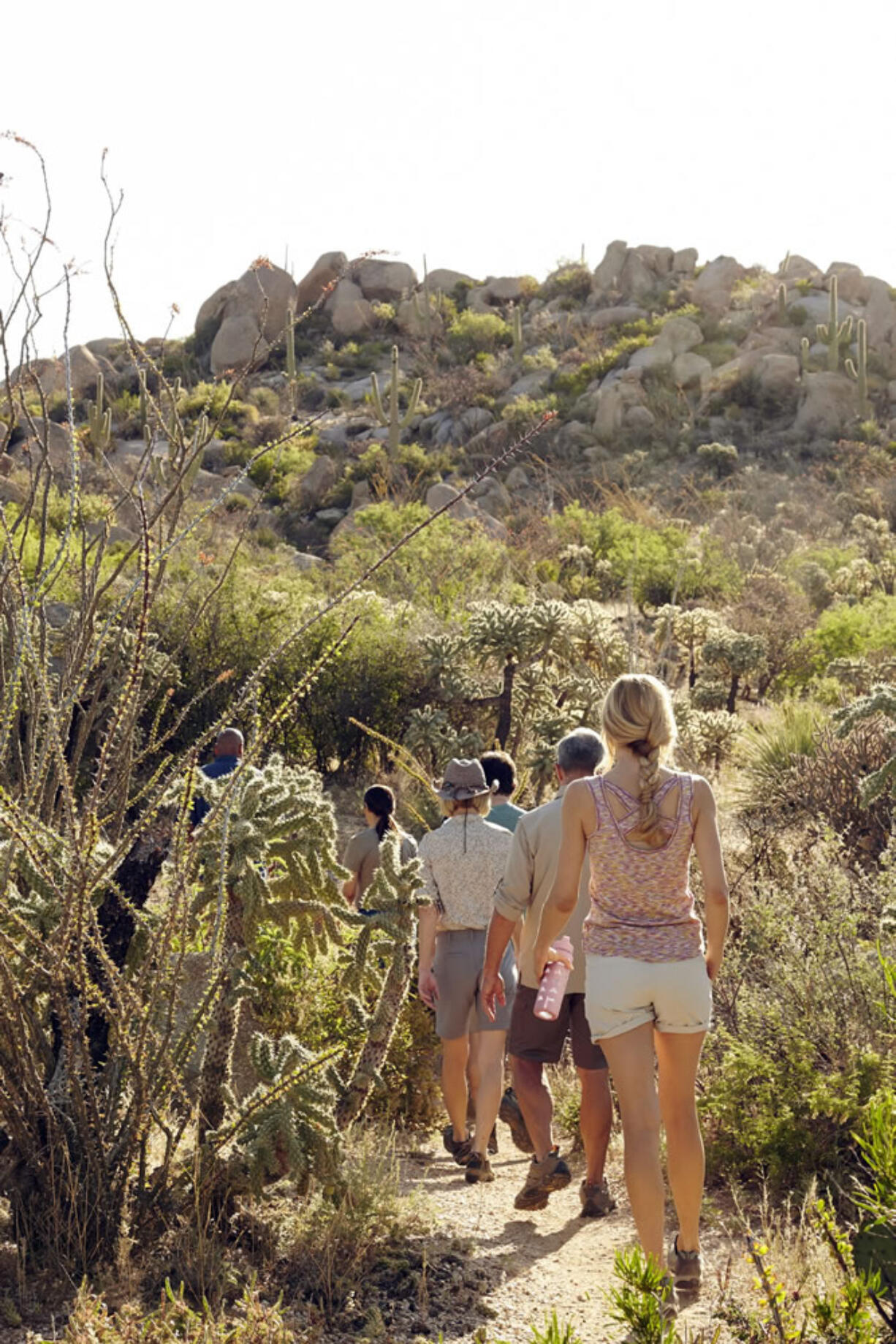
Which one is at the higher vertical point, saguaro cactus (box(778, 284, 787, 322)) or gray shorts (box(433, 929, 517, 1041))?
saguaro cactus (box(778, 284, 787, 322))

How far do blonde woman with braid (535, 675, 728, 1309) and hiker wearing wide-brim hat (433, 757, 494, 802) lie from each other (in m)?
1.45

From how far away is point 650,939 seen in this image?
3578 mm

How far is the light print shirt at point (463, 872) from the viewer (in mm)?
5109

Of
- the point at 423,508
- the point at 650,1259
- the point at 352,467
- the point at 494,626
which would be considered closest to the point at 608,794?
the point at 650,1259

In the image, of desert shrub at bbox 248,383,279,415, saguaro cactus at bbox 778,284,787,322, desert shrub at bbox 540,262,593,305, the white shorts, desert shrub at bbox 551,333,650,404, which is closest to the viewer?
the white shorts

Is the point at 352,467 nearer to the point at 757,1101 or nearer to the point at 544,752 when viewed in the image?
the point at 544,752

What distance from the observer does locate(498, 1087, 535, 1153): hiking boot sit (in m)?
4.87

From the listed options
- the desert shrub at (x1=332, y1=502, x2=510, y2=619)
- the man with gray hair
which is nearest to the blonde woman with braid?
the man with gray hair

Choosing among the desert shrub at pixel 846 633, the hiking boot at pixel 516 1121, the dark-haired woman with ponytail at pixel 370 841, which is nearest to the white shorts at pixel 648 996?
the hiking boot at pixel 516 1121

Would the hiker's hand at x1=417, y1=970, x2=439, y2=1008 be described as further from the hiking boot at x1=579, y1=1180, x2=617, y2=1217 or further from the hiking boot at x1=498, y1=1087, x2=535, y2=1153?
the hiking boot at x1=579, y1=1180, x2=617, y2=1217

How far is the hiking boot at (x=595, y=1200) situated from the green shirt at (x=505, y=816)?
1.49m

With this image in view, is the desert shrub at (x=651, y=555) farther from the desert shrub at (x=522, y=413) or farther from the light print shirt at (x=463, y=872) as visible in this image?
the light print shirt at (x=463, y=872)

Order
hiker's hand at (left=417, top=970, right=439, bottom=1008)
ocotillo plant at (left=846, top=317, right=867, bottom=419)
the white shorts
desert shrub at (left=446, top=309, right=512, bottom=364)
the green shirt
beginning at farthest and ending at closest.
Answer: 1. desert shrub at (left=446, top=309, right=512, bottom=364)
2. ocotillo plant at (left=846, top=317, right=867, bottom=419)
3. the green shirt
4. hiker's hand at (left=417, top=970, right=439, bottom=1008)
5. the white shorts

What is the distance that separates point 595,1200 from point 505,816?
1593 millimetres
